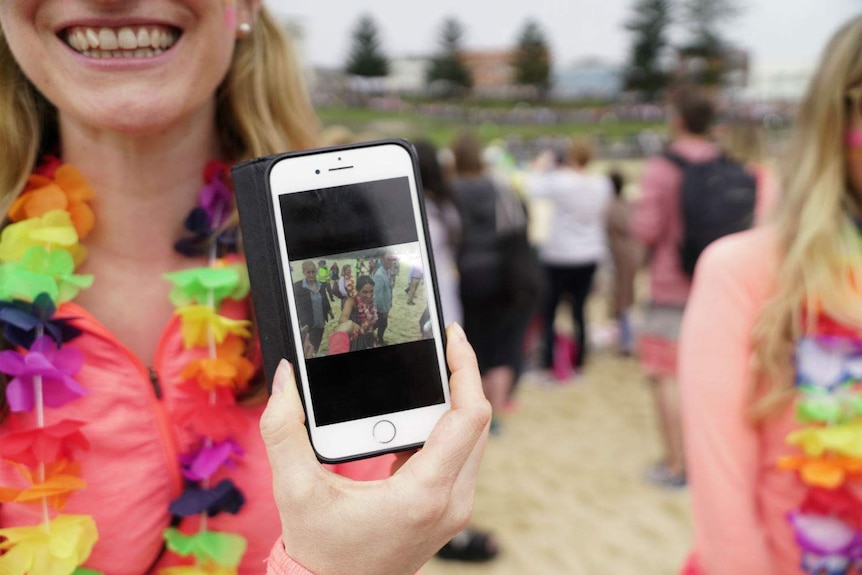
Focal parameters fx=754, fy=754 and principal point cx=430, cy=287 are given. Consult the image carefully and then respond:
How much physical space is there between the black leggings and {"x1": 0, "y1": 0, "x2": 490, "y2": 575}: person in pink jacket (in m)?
4.71

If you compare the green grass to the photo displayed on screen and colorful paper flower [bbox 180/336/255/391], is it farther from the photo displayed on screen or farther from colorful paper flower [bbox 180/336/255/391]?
the photo displayed on screen

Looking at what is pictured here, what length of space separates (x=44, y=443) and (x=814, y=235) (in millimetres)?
1429

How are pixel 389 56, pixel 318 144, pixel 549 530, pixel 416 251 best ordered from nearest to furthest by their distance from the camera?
pixel 416 251
pixel 318 144
pixel 549 530
pixel 389 56

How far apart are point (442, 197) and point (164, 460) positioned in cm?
282

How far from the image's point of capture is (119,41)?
1.01 metres

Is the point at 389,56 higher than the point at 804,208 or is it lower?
higher

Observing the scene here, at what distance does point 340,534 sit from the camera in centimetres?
72

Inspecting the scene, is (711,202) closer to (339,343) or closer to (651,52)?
(339,343)

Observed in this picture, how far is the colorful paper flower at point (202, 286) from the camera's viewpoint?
114cm

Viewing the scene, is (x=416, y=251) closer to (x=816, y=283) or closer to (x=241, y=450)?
(x=241, y=450)

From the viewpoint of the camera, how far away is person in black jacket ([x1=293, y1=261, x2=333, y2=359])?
2.76 ft

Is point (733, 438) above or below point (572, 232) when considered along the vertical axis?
above

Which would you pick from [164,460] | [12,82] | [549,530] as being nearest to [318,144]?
[12,82]

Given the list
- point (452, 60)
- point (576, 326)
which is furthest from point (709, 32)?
point (576, 326)
